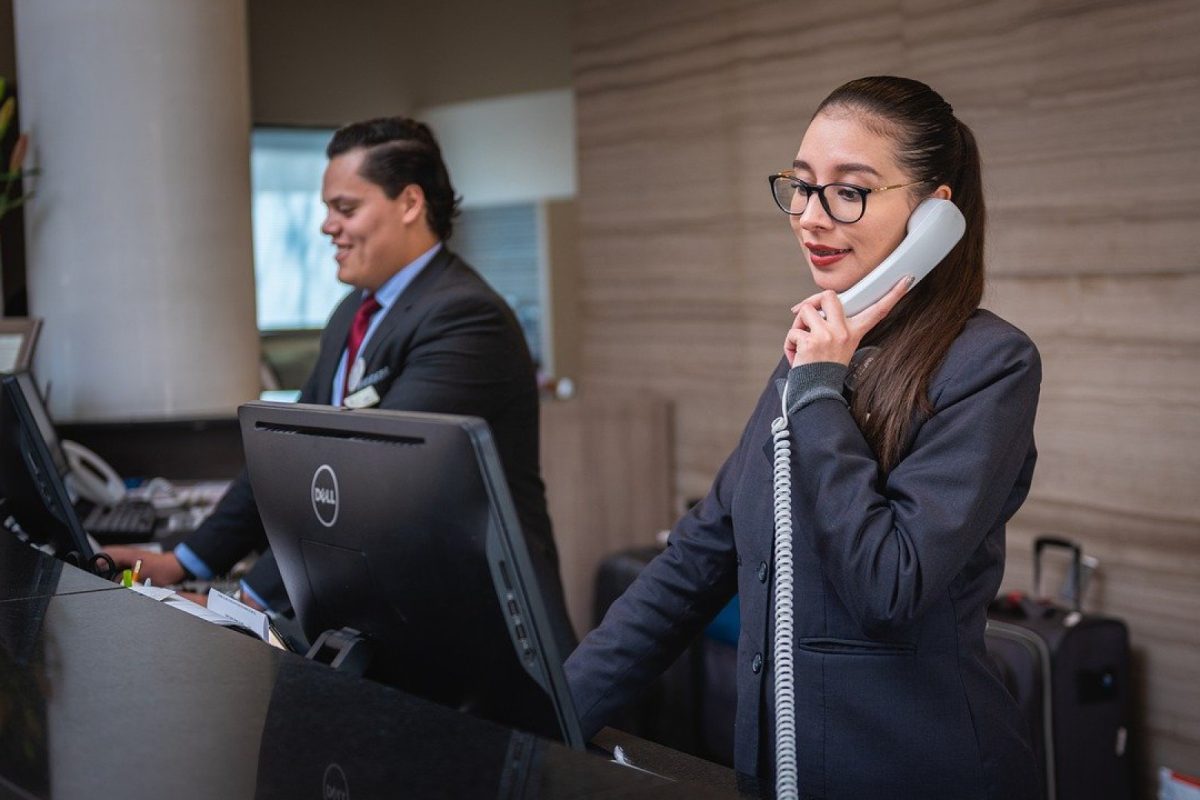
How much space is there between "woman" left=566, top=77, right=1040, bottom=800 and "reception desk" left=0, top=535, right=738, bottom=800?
0.22 metres

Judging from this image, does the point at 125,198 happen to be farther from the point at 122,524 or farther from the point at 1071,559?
the point at 1071,559

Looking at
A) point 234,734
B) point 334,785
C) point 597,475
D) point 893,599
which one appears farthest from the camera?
point 597,475

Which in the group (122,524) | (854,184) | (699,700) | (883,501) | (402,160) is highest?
(402,160)

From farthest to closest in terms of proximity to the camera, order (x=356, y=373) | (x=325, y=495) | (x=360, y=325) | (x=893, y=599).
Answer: (x=360, y=325)
(x=356, y=373)
(x=893, y=599)
(x=325, y=495)

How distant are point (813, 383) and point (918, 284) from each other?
228mm

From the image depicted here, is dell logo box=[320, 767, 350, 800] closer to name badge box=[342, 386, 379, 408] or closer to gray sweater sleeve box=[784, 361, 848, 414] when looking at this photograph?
gray sweater sleeve box=[784, 361, 848, 414]

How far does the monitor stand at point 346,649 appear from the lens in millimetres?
1290

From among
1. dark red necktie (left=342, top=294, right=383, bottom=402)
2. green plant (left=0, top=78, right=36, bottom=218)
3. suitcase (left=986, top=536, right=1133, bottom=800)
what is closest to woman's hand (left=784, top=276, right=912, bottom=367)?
dark red necktie (left=342, top=294, right=383, bottom=402)

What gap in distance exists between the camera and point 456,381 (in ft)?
8.47

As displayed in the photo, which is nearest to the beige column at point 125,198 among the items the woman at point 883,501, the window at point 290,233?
the woman at point 883,501

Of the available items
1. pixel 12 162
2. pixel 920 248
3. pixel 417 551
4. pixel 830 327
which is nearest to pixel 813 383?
pixel 830 327

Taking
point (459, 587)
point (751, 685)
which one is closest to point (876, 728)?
point (751, 685)

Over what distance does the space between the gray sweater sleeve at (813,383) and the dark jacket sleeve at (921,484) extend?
1cm

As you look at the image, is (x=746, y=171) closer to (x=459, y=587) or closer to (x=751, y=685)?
(x=751, y=685)
